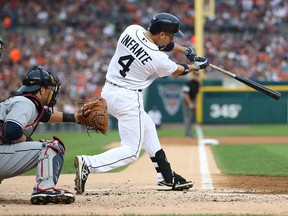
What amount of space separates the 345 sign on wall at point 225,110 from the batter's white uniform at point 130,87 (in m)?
17.4

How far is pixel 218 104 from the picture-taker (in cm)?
2436

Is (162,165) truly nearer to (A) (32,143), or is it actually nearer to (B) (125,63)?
(B) (125,63)

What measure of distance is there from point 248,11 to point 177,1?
130 inches

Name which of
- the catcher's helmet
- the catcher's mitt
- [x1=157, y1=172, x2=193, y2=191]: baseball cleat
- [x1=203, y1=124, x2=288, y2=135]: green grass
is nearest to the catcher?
the catcher's mitt

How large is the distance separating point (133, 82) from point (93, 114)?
0.67 metres

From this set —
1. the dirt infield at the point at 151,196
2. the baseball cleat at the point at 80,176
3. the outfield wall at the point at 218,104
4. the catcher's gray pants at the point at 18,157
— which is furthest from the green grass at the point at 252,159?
the outfield wall at the point at 218,104

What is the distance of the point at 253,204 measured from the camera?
5855 mm

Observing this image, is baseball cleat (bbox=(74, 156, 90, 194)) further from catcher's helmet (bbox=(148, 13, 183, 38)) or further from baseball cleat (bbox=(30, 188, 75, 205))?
catcher's helmet (bbox=(148, 13, 183, 38))

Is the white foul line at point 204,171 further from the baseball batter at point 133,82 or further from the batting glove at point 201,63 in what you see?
the batting glove at point 201,63

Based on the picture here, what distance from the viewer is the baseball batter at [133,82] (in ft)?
22.6

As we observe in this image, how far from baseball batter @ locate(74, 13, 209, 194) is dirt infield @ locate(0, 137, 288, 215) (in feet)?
1.13

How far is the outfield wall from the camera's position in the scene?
24.2 m

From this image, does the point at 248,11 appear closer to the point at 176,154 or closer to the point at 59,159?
the point at 176,154

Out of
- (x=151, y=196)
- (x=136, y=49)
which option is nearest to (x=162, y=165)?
(x=151, y=196)
